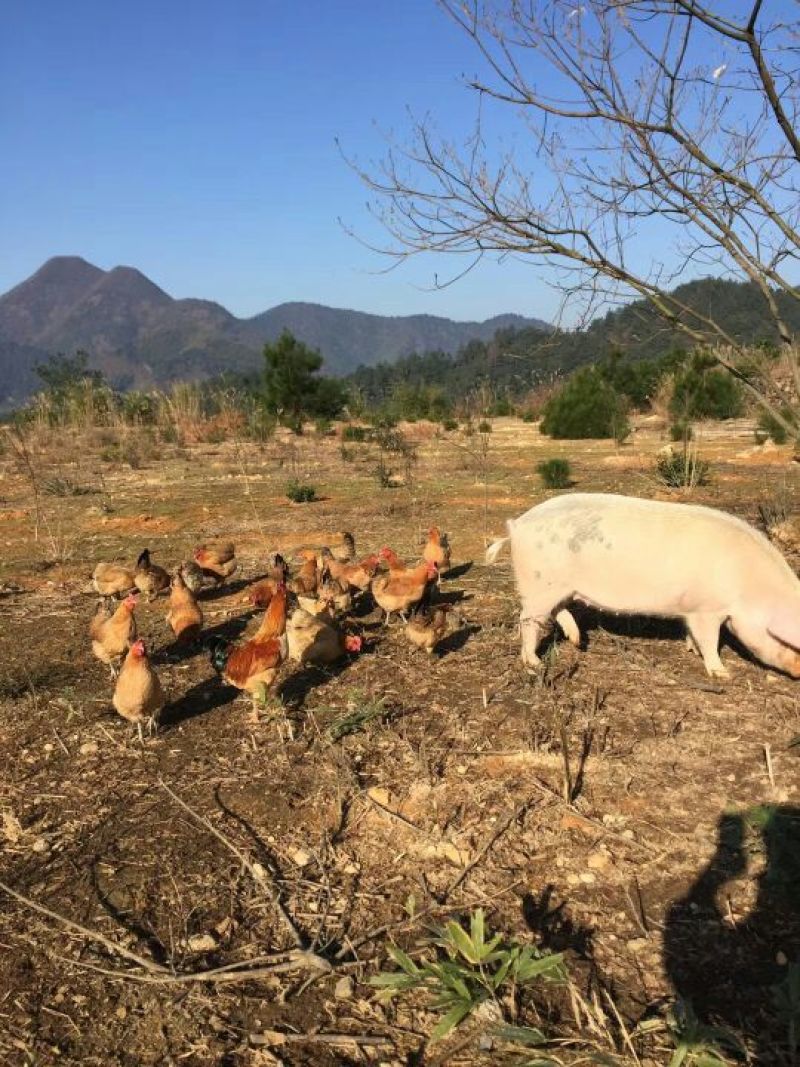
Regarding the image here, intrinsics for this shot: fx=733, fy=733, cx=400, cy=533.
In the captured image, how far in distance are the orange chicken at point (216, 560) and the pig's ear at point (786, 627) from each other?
5075 millimetres

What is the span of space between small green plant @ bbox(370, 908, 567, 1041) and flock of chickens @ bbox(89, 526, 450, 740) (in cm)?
225

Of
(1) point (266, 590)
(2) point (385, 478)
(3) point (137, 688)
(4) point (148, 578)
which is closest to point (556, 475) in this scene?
(2) point (385, 478)

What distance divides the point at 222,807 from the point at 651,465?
13.2 meters

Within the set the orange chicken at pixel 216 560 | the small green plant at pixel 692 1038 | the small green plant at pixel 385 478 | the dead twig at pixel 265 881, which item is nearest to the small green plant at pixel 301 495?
the small green plant at pixel 385 478

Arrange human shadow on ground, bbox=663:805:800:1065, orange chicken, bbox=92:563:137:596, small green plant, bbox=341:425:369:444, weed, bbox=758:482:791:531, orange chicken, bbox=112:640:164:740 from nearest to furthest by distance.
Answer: human shadow on ground, bbox=663:805:800:1065, orange chicken, bbox=112:640:164:740, orange chicken, bbox=92:563:137:596, weed, bbox=758:482:791:531, small green plant, bbox=341:425:369:444

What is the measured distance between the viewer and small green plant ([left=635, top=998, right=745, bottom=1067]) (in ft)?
7.04

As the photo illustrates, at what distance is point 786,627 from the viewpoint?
14.7 feet

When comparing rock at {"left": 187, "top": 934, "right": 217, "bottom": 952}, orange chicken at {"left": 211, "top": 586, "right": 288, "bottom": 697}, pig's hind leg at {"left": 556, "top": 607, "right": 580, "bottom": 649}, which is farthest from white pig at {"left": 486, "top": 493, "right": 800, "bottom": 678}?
rock at {"left": 187, "top": 934, "right": 217, "bottom": 952}

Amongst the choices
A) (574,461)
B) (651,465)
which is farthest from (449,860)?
(574,461)

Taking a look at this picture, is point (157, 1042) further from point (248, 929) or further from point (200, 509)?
point (200, 509)

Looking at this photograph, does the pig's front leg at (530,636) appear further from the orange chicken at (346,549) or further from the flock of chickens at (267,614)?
the orange chicken at (346,549)

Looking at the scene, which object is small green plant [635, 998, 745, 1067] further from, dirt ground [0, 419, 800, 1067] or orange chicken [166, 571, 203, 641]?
orange chicken [166, 571, 203, 641]

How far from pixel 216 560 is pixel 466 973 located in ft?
18.2

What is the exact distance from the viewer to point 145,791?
3.92 metres
